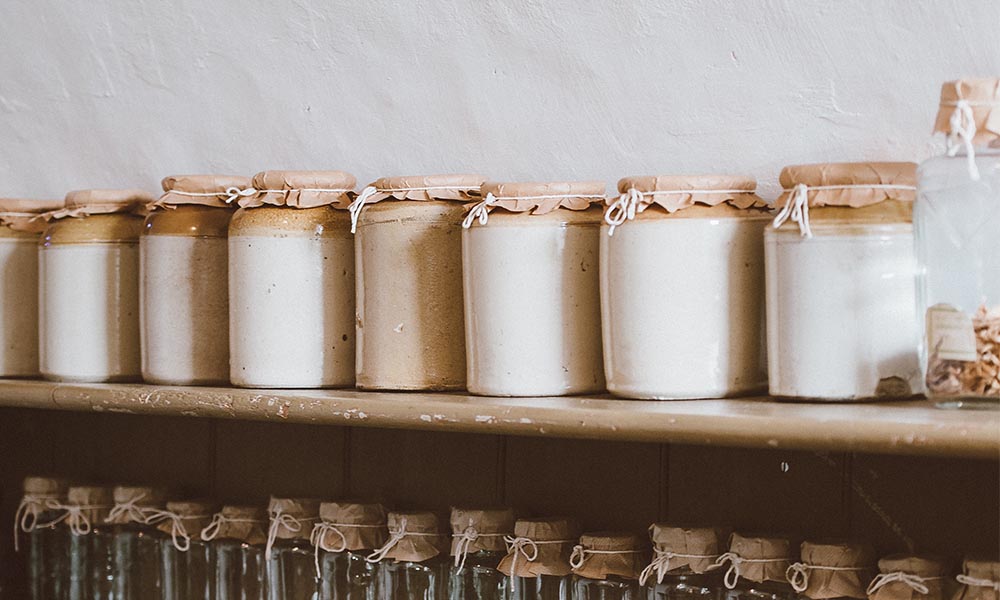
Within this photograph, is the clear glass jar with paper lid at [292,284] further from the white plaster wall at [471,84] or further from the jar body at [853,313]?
the jar body at [853,313]

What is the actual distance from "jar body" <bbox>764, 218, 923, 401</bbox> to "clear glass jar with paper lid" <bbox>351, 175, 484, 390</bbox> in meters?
0.31

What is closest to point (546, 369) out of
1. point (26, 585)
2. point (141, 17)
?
point (141, 17)

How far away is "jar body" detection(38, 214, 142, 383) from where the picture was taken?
1255 mm

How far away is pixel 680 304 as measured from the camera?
94 cm

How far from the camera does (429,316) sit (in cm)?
106

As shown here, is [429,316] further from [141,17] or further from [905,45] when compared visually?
[141,17]

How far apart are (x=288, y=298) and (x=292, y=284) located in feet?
0.05

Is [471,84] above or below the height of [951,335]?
above

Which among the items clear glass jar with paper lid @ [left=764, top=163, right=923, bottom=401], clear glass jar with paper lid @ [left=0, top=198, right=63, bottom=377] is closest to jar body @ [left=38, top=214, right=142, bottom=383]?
clear glass jar with paper lid @ [left=0, top=198, right=63, bottom=377]

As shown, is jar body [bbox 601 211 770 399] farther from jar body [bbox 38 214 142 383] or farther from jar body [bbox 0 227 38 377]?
jar body [bbox 0 227 38 377]

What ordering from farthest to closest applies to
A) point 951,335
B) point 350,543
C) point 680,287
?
point 350,543
point 680,287
point 951,335

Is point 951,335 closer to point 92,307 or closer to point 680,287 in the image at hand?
point 680,287

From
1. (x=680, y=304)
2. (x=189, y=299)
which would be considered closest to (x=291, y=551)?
(x=189, y=299)

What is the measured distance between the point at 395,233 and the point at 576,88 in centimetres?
26
